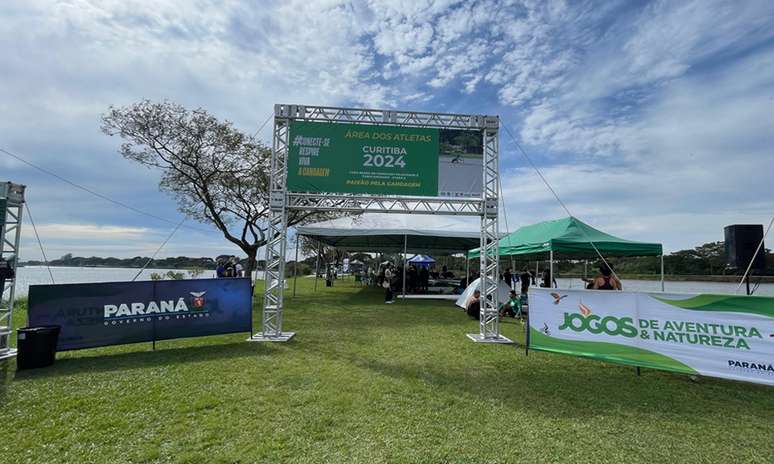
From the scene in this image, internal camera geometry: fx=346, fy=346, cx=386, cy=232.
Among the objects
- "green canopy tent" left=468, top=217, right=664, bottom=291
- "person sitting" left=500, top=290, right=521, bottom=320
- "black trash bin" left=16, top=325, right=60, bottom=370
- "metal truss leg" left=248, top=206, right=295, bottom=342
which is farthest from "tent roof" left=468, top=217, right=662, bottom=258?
"black trash bin" left=16, top=325, right=60, bottom=370

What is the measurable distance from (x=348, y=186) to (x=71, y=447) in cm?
555

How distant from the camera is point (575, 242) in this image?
879cm

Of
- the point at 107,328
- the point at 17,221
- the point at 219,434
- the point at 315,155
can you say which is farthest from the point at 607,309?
the point at 17,221

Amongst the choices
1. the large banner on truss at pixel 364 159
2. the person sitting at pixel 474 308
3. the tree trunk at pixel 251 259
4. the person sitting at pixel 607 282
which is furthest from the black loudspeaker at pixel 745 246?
the tree trunk at pixel 251 259

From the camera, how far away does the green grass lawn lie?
2963 millimetres

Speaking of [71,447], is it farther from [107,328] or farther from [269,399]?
[107,328]

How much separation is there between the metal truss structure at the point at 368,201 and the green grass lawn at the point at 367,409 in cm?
119

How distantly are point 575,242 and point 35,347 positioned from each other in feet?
35.2

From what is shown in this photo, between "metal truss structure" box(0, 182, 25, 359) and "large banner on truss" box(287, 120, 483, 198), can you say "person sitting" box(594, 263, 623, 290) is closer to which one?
"large banner on truss" box(287, 120, 483, 198)

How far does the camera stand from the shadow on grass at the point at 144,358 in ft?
16.6

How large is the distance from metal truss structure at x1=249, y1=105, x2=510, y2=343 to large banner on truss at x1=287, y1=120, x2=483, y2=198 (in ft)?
0.47

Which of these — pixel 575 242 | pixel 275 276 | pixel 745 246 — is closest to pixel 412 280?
pixel 575 242

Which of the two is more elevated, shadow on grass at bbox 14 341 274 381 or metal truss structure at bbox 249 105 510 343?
metal truss structure at bbox 249 105 510 343

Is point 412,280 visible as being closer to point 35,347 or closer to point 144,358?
point 144,358
